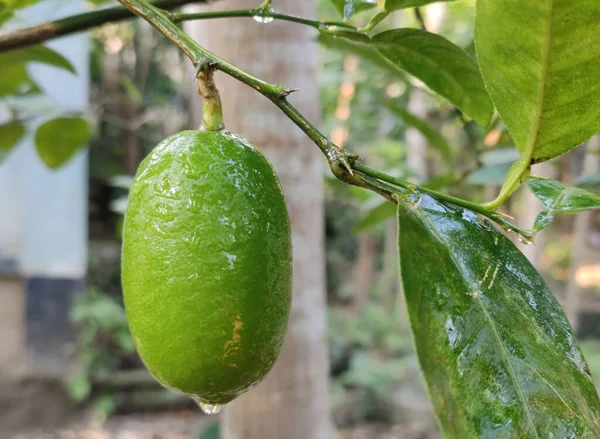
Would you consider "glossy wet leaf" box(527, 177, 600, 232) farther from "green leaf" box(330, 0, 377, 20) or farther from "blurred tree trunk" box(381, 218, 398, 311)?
"blurred tree trunk" box(381, 218, 398, 311)

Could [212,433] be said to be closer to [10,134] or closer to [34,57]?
[10,134]

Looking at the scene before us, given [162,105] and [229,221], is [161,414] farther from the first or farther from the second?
[229,221]

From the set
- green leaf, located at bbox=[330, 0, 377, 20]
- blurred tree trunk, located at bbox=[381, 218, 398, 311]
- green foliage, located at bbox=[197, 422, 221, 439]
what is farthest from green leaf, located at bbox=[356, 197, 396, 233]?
blurred tree trunk, located at bbox=[381, 218, 398, 311]

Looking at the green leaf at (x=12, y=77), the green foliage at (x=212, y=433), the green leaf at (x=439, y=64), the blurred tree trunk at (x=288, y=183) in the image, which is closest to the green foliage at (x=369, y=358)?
the green foliage at (x=212, y=433)

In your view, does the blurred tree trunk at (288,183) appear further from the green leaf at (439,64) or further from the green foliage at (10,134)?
the green leaf at (439,64)

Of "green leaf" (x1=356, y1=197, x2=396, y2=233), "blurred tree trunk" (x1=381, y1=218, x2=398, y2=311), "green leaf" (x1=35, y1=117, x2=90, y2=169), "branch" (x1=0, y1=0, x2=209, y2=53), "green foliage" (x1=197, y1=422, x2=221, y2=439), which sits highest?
"blurred tree trunk" (x1=381, y1=218, x2=398, y2=311)

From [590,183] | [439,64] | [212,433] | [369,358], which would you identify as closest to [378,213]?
[590,183]
